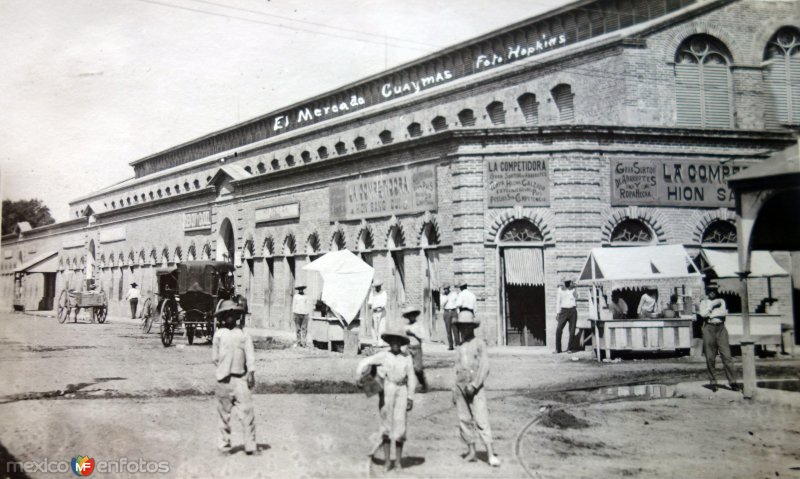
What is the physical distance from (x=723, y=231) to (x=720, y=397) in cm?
917

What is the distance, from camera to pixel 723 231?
18.9 metres

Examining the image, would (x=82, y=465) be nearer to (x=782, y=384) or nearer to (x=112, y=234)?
(x=782, y=384)

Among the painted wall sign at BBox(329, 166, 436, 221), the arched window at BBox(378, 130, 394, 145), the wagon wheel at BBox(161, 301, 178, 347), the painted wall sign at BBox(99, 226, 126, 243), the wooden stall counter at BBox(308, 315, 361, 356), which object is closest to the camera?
the wooden stall counter at BBox(308, 315, 361, 356)

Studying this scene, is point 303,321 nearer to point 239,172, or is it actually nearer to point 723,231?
point 723,231

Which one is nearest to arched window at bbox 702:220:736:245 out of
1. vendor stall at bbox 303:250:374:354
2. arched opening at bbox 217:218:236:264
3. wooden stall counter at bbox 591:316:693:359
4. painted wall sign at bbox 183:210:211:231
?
wooden stall counter at bbox 591:316:693:359

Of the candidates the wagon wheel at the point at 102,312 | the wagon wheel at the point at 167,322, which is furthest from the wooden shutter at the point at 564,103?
the wagon wheel at the point at 102,312

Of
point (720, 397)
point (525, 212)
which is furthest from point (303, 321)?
Result: point (720, 397)

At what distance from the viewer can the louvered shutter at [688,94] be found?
65.5ft

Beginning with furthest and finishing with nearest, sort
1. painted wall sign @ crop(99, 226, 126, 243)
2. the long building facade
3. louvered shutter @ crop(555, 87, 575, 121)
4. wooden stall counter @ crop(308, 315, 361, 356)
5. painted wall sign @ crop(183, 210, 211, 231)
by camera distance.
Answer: painted wall sign @ crop(99, 226, 126, 243), painted wall sign @ crop(183, 210, 211, 231), louvered shutter @ crop(555, 87, 575, 121), the long building facade, wooden stall counter @ crop(308, 315, 361, 356)

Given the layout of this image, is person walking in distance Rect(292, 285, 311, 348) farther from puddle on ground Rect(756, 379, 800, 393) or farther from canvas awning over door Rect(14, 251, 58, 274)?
canvas awning over door Rect(14, 251, 58, 274)

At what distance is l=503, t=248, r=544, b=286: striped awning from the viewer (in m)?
18.7

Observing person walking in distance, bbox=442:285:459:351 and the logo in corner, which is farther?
person walking in distance, bbox=442:285:459:351

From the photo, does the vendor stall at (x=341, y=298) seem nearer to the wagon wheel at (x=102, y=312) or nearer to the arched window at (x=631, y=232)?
the arched window at (x=631, y=232)

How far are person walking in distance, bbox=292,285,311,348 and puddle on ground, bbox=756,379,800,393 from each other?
39.0 feet
